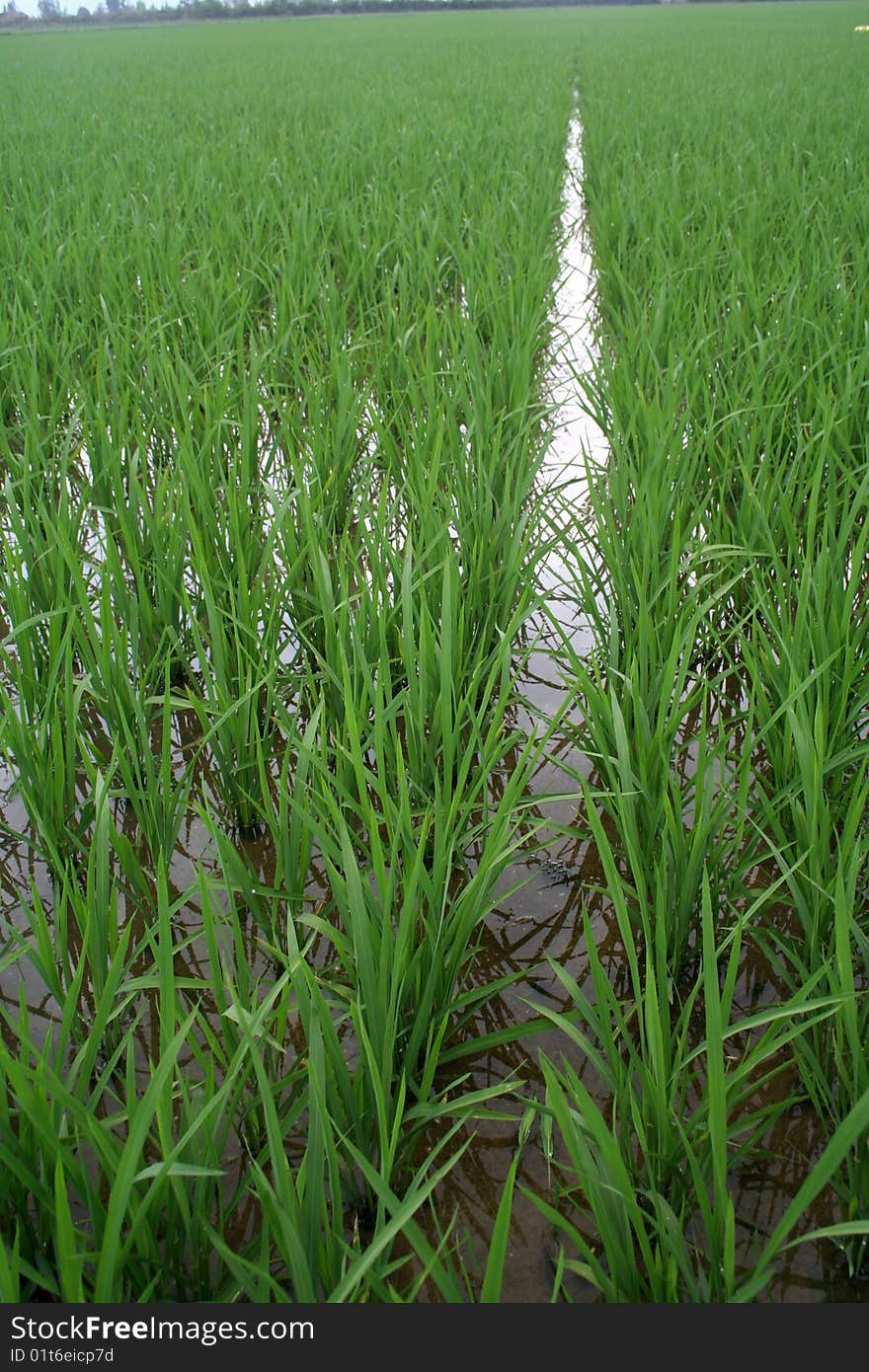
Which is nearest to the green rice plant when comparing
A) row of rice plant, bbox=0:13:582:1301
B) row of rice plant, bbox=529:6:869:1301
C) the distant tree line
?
row of rice plant, bbox=529:6:869:1301

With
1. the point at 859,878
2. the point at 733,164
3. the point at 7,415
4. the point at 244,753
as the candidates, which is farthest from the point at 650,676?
the point at 733,164

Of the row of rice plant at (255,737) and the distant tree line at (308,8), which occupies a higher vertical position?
the distant tree line at (308,8)

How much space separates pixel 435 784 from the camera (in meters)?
1.26

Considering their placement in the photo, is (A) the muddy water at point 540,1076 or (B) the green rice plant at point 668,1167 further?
(A) the muddy water at point 540,1076

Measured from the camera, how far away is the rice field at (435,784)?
92 cm

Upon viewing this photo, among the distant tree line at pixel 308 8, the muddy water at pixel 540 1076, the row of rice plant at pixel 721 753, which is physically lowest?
the muddy water at pixel 540 1076

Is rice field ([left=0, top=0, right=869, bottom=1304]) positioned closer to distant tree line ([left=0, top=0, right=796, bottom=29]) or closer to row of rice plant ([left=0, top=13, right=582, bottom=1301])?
row of rice plant ([left=0, top=13, right=582, bottom=1301])

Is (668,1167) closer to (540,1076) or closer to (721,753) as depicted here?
(540,1076)

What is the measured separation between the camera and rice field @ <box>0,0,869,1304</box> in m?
0.92

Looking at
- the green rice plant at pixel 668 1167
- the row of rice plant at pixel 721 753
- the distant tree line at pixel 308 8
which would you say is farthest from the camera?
the distant tree line at pixel 308 8

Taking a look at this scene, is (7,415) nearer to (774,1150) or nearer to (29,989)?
(29,989)

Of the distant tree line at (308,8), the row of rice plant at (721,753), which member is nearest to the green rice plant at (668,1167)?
the row of rice plant at (721,753)

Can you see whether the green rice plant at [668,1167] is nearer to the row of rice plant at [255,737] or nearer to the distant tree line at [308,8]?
the row of rice plant at [255,737]

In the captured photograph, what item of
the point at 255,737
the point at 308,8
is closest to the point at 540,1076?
the point at 255,737
